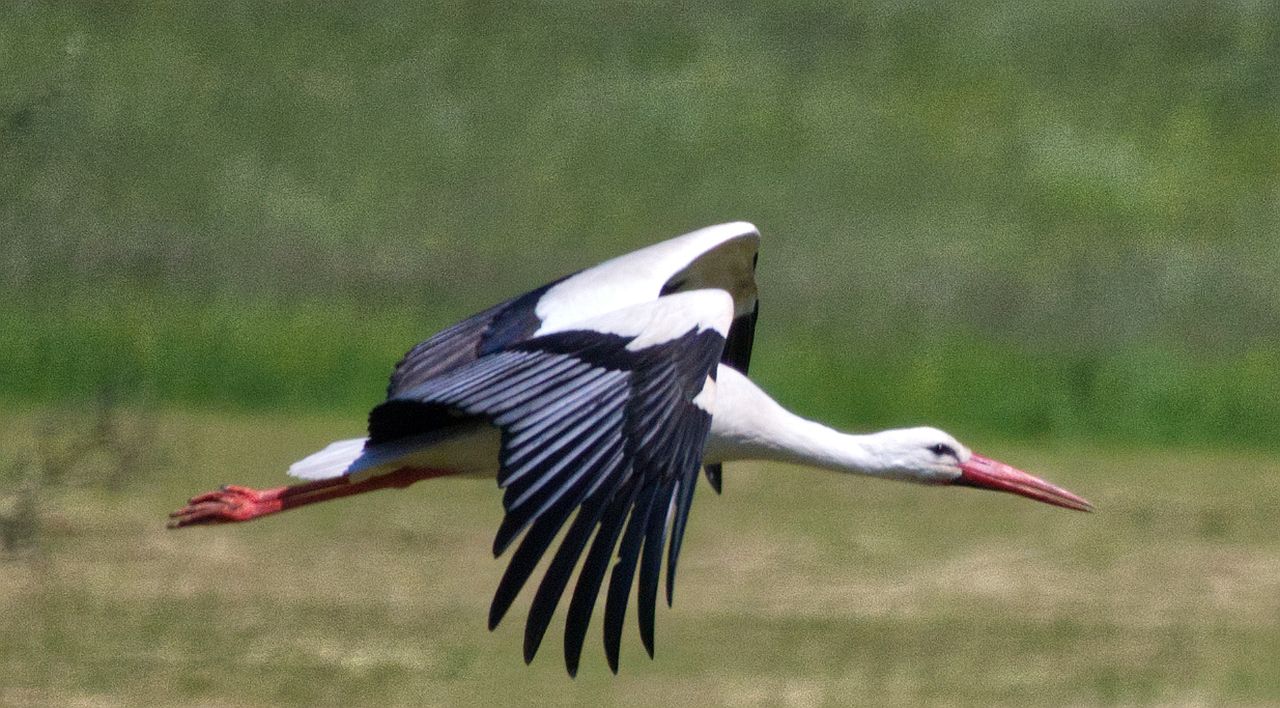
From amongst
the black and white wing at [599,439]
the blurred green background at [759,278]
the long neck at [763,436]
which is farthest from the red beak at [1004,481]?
the black and white wing at [599,439]

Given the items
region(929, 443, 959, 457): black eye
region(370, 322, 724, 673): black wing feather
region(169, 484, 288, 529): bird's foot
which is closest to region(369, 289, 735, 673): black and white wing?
region(370, 322, 724, 673): black wing feather

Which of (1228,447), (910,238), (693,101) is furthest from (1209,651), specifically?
(693,101)

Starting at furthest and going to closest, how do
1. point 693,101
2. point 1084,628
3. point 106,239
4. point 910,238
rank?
point 693,101 → point 910,238 → point 106,239 → point 1084,628

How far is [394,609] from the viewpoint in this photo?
1126 centimetres

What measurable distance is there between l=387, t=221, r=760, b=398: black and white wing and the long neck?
360 millimetres

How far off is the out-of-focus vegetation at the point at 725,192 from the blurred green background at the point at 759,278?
33 millimetres

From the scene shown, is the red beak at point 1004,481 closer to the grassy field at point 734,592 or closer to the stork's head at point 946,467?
the stork's head at point 946,467

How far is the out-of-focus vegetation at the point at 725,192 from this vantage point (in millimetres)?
15523

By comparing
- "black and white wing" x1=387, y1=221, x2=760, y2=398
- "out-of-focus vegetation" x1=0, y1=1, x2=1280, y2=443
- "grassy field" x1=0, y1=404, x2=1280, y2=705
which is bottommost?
"grassy field" x1=0, y1=404, x2=1280, y2=705

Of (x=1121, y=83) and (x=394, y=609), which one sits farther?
(x=1121, y=83)

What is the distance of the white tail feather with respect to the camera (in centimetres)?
790

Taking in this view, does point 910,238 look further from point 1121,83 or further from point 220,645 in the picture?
point 220,645

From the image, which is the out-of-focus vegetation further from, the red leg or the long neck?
the long neck

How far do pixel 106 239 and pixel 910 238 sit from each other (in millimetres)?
4750
